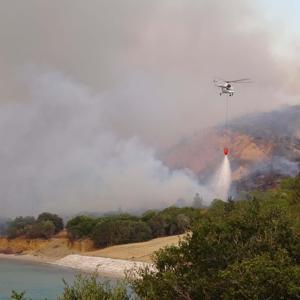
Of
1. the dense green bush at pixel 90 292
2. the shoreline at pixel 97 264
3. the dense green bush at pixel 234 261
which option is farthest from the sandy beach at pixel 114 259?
the dense green bush at pixel 90 292

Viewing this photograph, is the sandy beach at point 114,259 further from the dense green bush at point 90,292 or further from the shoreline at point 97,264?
the dense green bush at point 90,292

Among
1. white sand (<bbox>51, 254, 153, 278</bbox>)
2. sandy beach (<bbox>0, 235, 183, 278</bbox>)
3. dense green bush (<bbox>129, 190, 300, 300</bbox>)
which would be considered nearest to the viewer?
dense green bush (<bbox>129, 190, 300, 300</bbox>)

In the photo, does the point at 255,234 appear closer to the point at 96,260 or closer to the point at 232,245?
the point at 232,245

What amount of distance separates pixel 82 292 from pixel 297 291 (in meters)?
12.1

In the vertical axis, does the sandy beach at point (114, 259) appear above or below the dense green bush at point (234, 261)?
below

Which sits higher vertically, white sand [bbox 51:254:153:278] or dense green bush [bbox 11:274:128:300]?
dense green bush [bbox 11:274:128:300]

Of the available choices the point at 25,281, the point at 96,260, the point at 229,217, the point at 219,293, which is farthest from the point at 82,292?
the point at 96,260

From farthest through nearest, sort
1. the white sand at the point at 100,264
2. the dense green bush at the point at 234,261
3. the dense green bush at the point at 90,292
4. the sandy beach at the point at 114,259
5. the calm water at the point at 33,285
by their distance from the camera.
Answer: the sandy beach at the point at 114,259 < the white sand at the point at 100,264 < the calm water at the point at 33,285 < the dense green bush at the point at 90,292 < the dense green bush at the point at 234,261

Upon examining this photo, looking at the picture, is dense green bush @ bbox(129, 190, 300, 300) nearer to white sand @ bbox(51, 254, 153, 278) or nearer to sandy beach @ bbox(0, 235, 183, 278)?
white sand @ bbox(51, 254, 153, 278)

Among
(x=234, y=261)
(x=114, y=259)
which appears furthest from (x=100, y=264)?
(x=234, y=261)

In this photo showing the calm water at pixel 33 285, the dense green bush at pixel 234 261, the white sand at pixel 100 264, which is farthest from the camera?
the white sand at pixel 100 264

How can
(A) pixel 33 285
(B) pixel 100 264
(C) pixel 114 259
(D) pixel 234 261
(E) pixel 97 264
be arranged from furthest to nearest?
(C) pixel 114 259
(E) pixel 97 264
(B) pixel 100 264
(A) pixel 33 285
(D) pixel 234 261

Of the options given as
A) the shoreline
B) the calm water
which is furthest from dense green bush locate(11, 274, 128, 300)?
the shoreline

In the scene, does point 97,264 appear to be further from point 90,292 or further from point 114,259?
point 90,292
